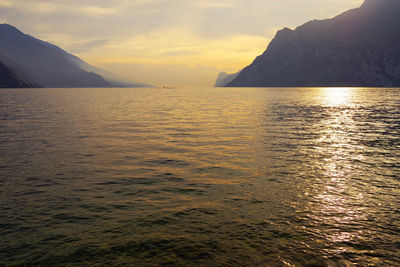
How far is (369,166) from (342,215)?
8.67 metres

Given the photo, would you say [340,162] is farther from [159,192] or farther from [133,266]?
[133,266]

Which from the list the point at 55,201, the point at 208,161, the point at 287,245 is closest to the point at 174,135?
the point at 208,161

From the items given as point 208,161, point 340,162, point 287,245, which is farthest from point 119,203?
point 340,162

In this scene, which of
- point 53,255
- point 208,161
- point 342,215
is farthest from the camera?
point 208,161

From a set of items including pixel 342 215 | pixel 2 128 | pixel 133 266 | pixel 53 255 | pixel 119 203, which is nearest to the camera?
pixel 133 266

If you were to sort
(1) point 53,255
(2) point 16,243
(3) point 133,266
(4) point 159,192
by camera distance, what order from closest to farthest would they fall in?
1. (3) point 133,266
2. (1) point 53,255
3. (2) point 16,243
4. (4) point 159,192

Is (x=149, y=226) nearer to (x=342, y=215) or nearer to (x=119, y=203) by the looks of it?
(x=119, y=203)

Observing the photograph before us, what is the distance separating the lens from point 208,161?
1864 centimetres

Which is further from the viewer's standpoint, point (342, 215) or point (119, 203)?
point (119, 203)

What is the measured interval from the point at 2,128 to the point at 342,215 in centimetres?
3595

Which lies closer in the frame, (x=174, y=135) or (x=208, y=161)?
(x=208, y=161)

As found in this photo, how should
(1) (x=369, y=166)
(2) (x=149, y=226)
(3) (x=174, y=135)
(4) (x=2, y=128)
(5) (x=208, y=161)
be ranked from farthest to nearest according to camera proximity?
(4) (x=2, y=128) → (3) (x=174, y=135) → (5) (x=208, y=161) → (1) (x=369, y=166) → (2) (x=149, y=226)

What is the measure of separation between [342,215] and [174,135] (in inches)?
817

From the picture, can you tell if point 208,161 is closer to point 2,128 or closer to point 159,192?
point 159,192
